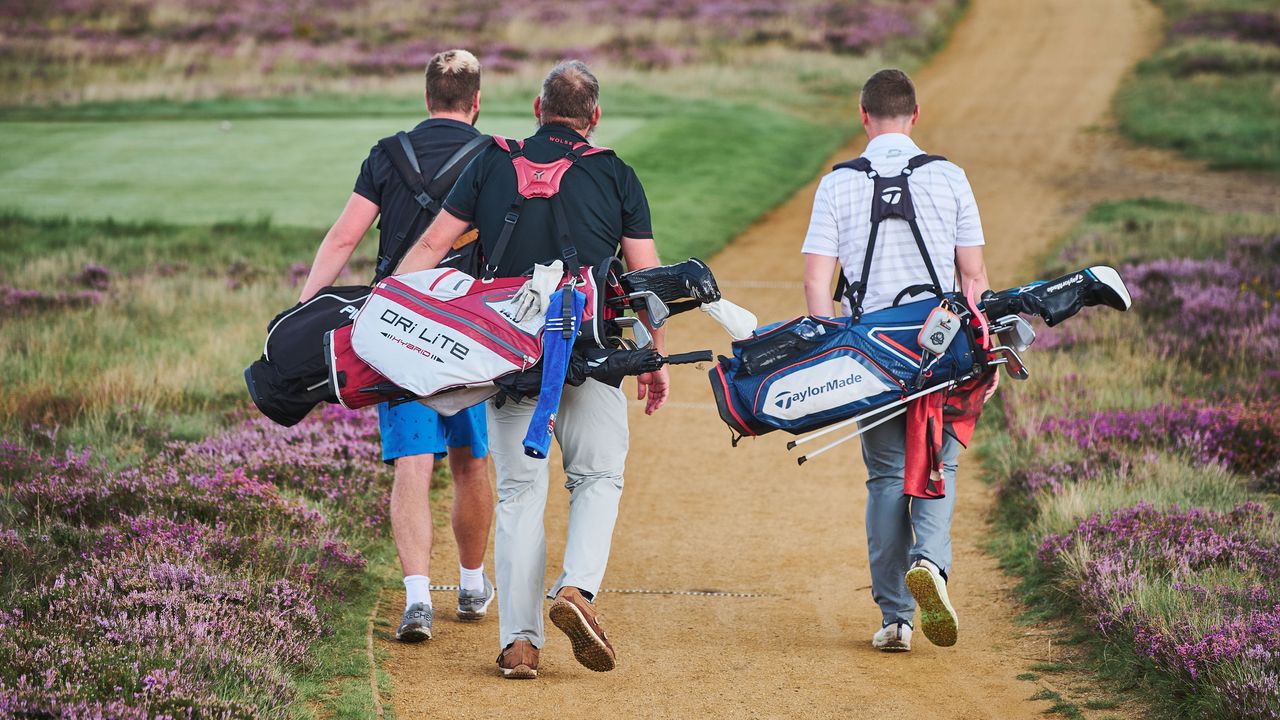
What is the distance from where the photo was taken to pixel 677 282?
505 cm

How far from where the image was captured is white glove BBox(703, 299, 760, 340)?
16.7ft

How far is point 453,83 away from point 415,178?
1.56 ft

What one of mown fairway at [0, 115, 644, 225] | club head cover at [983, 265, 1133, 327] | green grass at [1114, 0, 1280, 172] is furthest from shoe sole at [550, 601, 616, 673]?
green grass at [1114, 0, 1280, 172]

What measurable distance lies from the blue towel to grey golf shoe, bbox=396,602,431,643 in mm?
1379

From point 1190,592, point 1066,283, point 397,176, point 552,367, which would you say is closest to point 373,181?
point 397,176

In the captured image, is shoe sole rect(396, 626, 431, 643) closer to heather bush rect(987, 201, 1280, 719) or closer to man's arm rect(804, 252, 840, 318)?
man's arm rect(804, 252, 840, 318)

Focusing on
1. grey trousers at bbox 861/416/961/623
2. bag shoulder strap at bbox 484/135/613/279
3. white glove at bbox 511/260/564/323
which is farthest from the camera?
grey trousers at bbox 861/416/961/623

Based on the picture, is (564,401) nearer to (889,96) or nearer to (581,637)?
(581,637)

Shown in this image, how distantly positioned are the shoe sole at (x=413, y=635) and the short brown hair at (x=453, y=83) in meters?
2.27

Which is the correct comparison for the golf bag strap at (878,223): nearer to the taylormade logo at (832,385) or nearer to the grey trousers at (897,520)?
the taylormade logo at (832,385)

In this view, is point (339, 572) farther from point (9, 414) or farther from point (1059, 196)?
point (1059, 196)

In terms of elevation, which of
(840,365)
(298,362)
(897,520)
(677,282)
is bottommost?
(897,520)

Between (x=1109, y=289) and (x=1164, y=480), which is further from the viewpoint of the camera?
(x=1164, y=480)

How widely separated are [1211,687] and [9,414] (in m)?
7.64
